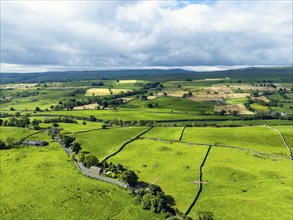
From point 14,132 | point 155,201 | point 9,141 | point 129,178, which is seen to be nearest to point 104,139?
point 9,141

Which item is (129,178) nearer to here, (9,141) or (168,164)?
(168,164)

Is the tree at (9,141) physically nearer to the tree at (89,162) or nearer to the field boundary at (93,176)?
the field boundary at (93,176)

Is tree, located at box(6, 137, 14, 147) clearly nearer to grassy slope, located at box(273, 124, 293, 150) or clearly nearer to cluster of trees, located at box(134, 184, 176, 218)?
cluster of trees, located at box(134, 184, 176, 218)

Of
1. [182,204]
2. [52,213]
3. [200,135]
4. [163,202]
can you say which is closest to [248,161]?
[200,135]

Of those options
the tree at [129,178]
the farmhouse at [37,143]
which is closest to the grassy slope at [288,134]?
the tree at [129,178]

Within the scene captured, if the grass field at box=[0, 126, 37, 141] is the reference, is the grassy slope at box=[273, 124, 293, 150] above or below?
below

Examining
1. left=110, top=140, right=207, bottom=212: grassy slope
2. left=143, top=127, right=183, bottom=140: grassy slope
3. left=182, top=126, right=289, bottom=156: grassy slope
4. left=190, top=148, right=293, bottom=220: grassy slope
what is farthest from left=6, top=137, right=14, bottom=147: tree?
left=190, top=148, right=293, bottom=220: grassy slope

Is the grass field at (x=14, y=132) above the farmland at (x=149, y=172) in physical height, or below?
above
